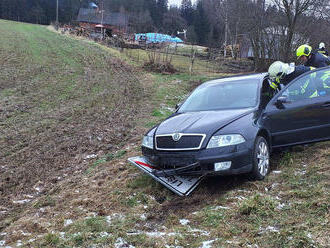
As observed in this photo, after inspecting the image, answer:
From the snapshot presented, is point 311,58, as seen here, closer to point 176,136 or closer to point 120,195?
point 176,136

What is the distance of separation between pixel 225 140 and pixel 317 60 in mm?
4413

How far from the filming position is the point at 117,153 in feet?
24.9

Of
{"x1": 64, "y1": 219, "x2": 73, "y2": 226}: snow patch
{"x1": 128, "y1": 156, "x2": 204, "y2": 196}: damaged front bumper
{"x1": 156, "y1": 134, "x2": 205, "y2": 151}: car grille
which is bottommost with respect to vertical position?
{"x1": 64, "y1": 219, "x2": 73, "y2": 226}: snow patch

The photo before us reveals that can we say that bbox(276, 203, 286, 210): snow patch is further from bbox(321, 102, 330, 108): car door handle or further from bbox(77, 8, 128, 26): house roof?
bbox(77, 8, 128, 26): house roof

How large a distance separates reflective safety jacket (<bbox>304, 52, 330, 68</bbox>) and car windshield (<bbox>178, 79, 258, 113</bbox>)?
97.1 inches

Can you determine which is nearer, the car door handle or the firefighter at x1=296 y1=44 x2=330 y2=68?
the car door handle

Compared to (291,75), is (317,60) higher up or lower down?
higher up

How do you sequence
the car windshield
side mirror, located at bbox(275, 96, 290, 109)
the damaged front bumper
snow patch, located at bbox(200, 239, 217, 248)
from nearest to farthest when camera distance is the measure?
snow patch, located at bbox(200, 239, 217, 248)
the damaged front bumper
side mirror, located at bbox(275, 96, 290, 109)
the car windshield

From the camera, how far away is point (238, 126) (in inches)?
201

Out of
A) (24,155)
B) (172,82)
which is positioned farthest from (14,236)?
(172,82)

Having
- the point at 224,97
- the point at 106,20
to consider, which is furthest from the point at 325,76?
the point at 106,20

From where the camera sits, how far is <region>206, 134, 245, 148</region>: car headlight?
489cm

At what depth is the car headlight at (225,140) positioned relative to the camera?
4891mm

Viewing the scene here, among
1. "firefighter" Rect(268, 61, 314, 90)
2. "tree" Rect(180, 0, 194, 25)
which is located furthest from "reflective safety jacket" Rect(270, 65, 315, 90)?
"tree" Rect(180, 0, 194, 25)
